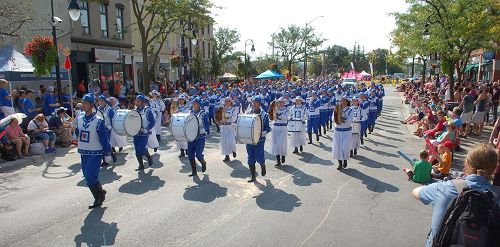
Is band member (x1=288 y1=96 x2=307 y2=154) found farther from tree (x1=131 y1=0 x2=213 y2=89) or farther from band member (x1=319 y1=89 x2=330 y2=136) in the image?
tree (x1=131 y1=0 x2=213 y2=89)

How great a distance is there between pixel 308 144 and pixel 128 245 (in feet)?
31.2

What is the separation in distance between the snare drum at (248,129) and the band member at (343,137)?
8.00 feet

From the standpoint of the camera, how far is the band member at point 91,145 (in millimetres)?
7730

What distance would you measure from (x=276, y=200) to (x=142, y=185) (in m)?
3.11

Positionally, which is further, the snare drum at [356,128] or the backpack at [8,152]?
the snare drum at [356,128]

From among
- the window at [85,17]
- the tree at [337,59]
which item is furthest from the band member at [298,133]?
the tree at [337,59]

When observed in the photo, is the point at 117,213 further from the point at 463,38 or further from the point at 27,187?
the point at 463,38

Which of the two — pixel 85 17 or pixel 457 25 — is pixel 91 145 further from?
pixel 85 17

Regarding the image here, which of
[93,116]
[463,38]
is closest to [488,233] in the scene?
[93,116]

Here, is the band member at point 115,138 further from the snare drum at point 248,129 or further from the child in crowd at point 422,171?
the child in crowd at point 422,171

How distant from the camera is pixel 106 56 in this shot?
94.3ft

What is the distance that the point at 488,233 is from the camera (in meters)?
3.11

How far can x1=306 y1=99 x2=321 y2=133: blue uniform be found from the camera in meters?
15.2

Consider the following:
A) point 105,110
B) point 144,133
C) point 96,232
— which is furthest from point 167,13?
point 96,232
